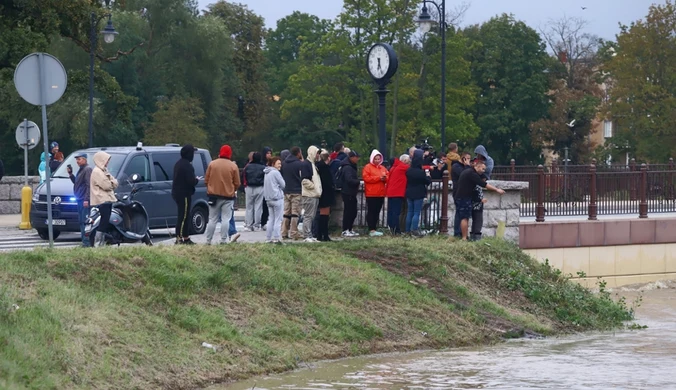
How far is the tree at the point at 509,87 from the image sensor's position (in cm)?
7862

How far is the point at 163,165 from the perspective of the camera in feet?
76.6

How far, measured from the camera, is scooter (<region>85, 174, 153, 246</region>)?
17.6 meters

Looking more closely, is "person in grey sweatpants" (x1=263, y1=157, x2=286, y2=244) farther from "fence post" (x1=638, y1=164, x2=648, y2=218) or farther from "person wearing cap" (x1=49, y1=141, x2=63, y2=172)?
"person wearing cap" (x1=49, y1=141, x2=63, y2=172)

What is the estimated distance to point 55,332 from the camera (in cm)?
1107

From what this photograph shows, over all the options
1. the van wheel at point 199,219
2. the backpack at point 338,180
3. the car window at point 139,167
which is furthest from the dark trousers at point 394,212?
the car window at point 139,167

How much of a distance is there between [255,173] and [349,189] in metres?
3.71

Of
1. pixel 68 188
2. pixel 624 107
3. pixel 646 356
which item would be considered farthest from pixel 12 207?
pixel 624 107

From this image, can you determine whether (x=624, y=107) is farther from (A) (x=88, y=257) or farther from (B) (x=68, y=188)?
(A) (x=88, y=257)

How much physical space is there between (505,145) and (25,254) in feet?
229

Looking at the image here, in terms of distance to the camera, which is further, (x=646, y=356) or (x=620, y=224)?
(x=620, y=224)

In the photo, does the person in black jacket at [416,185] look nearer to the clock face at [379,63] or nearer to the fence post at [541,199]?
the clock face at [379,63]

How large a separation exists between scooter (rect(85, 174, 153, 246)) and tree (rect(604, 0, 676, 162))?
4763 cm

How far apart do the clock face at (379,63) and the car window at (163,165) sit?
457 centimetres

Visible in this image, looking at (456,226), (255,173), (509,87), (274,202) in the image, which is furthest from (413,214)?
(509,87)
